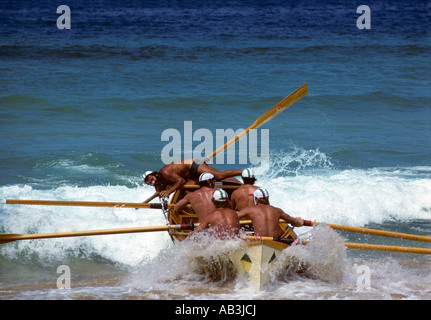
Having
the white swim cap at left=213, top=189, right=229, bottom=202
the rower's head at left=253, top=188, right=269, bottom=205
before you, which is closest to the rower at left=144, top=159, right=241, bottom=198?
the rower's head at left=253, top=188, right=269, bottom=205

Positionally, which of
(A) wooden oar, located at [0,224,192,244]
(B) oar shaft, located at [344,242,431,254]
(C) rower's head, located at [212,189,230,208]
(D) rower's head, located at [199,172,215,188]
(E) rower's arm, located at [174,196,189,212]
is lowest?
(B) oar shaft, located at [344,242,431,254]

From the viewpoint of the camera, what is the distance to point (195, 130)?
1942 cm

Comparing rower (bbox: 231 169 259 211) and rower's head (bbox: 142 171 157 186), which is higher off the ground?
rower's head (bbox: 142 171 157 186)

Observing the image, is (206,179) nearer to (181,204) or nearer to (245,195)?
(181,204)

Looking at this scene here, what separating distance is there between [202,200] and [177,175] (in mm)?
1379

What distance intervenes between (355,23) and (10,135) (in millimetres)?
23689

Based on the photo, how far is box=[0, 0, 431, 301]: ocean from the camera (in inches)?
373

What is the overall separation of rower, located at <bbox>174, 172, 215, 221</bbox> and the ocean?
0.70 meters

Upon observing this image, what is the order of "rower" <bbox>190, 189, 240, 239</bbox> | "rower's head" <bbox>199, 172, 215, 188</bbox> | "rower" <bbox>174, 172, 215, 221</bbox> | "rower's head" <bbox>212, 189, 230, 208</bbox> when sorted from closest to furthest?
1. "rower" <bbox>190, 189, 240, 239</bbox>
2. "rower's head" <bbox>212, 189, 230, 208</bbox>
3. "rower" <bbox>174, 172, 215, 221</bbox>
4. "rower's head" <bbox>199, 172, 215, 188</bbox>

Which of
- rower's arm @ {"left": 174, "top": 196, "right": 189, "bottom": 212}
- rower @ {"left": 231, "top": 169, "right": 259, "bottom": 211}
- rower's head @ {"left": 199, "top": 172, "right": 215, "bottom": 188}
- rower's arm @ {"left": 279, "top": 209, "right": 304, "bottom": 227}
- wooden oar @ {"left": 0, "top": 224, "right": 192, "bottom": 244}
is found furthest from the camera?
rower's head @ {"left": 199, "top": 172, "right": 215, "bottom": 188}

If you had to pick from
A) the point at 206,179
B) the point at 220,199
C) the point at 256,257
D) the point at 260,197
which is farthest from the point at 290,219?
the point at 206,179

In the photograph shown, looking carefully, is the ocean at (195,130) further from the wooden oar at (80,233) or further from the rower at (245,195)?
the rower at (245,195)

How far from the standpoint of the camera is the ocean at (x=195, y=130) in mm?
9469

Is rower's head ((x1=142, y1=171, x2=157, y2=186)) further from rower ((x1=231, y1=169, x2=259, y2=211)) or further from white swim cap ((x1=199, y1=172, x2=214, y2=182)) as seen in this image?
rower ((x1=231, y1=169, x2=259, y2=211))
